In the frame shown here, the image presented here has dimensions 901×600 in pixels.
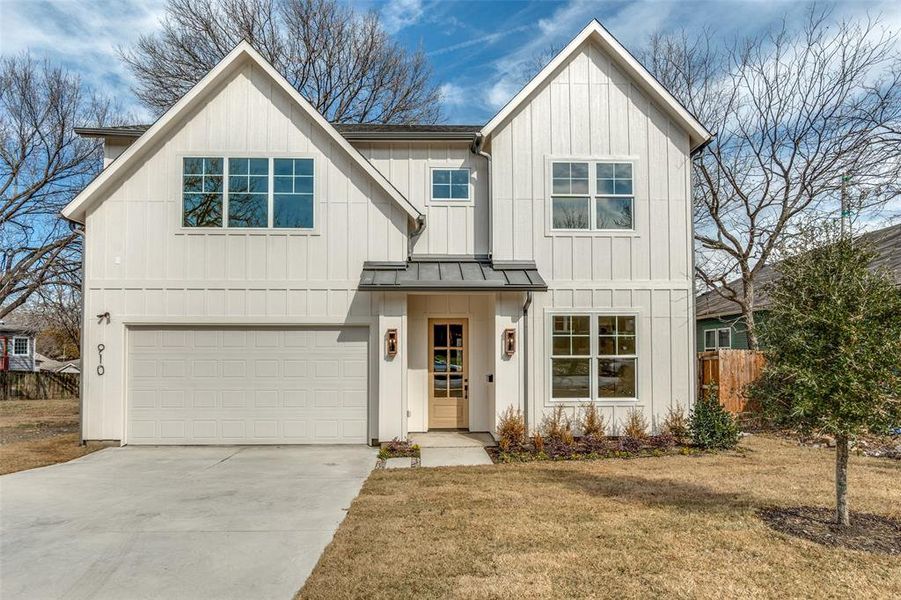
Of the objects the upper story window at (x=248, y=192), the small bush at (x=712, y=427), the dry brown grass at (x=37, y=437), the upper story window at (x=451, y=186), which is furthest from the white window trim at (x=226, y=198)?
the small bush at (x=712, y=427)

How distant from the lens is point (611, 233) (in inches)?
410

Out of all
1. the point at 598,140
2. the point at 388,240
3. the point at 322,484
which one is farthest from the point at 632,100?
the point at 322,484

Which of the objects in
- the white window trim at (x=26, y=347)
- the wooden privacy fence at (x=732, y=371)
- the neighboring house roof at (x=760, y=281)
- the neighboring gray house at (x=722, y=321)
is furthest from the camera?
the white window trim at (x=26, y=347)

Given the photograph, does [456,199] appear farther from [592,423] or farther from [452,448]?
[592,423]

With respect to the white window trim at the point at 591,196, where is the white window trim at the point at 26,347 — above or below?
below

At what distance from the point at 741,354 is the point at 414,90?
59.9ft

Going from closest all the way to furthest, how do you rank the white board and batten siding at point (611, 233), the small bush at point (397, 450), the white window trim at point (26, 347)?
the small bush at point (397, 450) → the white board and batten siding at point (611, 233) → the white window trim at point (26, 347)

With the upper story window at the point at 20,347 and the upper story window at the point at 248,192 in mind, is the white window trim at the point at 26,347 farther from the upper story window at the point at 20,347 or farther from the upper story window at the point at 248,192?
the upper story window at the point at 248,192

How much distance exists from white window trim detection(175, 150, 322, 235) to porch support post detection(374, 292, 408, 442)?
80.6 inches

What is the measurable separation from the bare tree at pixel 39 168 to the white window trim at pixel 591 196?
1795 cm

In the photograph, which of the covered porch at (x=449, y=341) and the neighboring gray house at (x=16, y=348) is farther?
the neighboring gray house at (x=16, y=348)

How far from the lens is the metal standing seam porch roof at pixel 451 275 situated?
30.9 ft

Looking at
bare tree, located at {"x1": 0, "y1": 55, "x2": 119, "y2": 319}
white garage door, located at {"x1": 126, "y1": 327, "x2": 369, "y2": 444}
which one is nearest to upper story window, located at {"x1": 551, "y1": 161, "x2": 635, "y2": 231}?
white garage door, located at {"x1": 126, "y1": 327, "x2": 369, "y2": 444}

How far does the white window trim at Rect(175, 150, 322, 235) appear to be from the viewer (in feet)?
32.6
